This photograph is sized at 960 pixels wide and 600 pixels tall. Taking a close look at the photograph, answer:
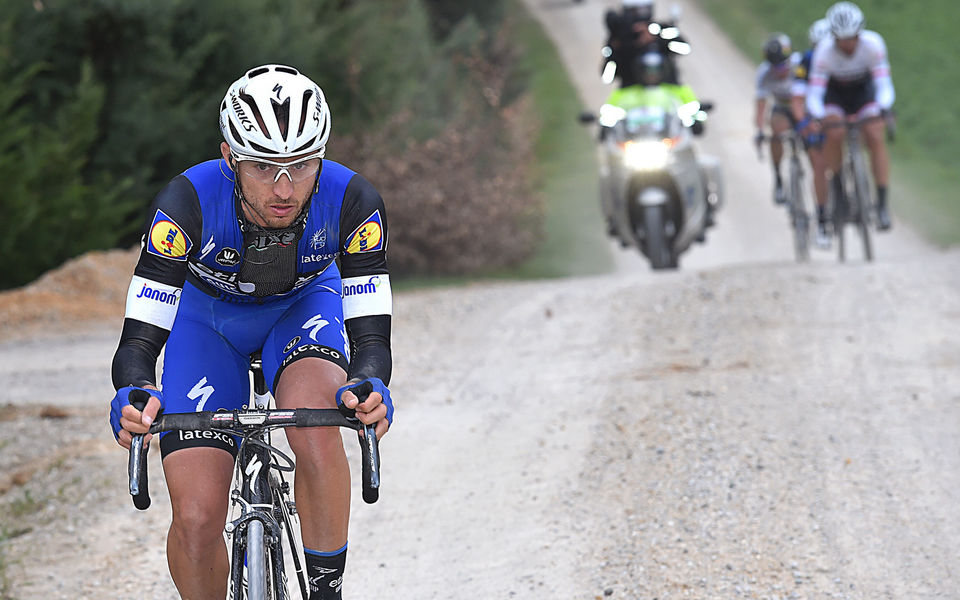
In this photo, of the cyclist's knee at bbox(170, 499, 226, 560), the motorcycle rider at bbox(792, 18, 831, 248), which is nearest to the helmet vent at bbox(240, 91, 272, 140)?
the cyclist's knee at bbox(170, 499, 226, 560)

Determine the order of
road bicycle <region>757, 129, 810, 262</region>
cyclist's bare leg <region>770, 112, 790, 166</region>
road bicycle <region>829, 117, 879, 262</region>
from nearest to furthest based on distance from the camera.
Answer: road bicycle <region>829, 117, 879, 262</region> → road bicycle <region>757, 129, 810, 262</region> → cyclist's bare leg <region>770, 112, 790, 166</region>

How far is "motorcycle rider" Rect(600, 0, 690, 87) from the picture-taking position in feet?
41.5

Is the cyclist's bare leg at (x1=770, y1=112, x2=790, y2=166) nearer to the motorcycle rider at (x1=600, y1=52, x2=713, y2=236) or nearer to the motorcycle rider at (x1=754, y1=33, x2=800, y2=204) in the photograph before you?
the motorcycle rider at (x1=754, y1=33, x2=800, y2=204)

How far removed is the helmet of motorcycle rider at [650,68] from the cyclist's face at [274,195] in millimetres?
9505

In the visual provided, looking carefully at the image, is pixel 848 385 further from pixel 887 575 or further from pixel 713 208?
pixel 713 208

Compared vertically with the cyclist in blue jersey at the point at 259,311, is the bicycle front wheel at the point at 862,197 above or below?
below

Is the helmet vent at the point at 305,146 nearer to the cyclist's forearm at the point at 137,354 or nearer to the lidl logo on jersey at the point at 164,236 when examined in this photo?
the lidl logo on jersey at the point at 164,236

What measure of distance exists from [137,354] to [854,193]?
417 inches

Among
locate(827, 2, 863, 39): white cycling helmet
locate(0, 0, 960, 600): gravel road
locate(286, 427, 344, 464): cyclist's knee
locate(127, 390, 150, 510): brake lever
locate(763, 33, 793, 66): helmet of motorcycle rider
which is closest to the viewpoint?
locate(127, 390, 150, 510): brake lever

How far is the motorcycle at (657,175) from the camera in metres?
12.8

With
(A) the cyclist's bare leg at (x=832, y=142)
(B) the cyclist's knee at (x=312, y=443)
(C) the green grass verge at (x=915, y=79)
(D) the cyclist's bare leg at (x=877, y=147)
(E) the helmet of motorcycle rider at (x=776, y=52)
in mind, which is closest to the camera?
(B) the cyclist's knee at (x=312, y=443)

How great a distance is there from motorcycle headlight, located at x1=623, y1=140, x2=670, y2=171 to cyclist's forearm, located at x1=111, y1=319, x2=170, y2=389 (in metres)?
9.63

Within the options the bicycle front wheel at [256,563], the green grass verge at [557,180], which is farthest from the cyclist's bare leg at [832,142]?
the bicycle front wheel at [256,563]

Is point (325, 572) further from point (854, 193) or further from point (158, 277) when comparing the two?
point (854, 193)
